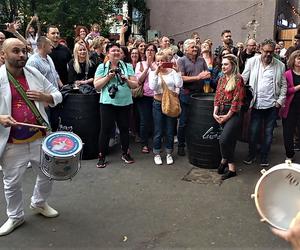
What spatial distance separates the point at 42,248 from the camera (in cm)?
346

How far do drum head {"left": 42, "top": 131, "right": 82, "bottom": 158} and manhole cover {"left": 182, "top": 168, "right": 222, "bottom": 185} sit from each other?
196 cm

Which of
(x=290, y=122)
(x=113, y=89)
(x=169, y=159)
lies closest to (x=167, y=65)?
(x=113, y=89)

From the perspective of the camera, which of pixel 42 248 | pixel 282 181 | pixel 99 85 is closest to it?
pixel 282 181

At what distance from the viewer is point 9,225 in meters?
3.70

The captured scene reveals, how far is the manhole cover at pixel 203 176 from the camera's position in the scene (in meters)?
4.98

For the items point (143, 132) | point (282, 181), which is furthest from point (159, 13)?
point (282, 181)

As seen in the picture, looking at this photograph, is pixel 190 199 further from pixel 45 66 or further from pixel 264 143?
pixel 45 66

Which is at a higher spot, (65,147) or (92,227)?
(65,147)

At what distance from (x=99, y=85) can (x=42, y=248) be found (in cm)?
245

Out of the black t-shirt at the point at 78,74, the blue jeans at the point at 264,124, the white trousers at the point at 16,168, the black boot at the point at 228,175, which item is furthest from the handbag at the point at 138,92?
the white trousers at the point at 16,168

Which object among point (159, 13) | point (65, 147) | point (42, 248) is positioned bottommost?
point (42, 248)

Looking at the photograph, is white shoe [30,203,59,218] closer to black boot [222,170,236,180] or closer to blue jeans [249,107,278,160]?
black boot [222,170,236,180]

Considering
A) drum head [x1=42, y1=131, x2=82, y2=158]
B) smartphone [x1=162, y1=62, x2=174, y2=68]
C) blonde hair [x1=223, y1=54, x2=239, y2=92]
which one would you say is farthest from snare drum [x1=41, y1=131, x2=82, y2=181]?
smartphone [x1=162, y1=62, x2=174, y2=68]

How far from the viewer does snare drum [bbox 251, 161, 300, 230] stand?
2.37 m
